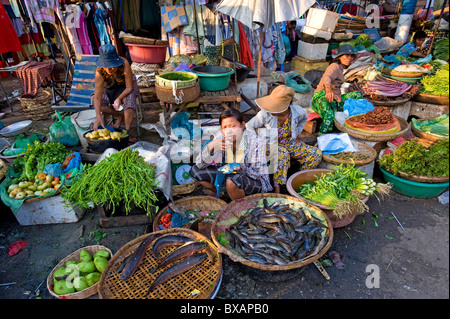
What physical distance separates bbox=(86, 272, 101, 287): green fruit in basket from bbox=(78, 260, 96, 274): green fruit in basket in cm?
5

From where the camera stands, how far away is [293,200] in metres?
2.89

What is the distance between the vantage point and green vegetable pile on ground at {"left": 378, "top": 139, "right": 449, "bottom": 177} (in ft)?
10.4

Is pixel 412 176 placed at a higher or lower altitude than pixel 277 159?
lower

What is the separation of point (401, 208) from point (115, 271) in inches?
137

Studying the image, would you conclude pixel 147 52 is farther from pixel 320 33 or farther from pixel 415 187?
pixel 320 33

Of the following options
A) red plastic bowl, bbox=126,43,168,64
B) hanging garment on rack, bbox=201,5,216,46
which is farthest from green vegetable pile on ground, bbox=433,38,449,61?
red plastic bowl, bbox=126,43,168,64

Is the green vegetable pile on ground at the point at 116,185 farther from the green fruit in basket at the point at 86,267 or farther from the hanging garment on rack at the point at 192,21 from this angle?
the hanging garment on rack at the point at 192,21

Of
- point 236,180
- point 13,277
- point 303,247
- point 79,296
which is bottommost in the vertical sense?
point 13,277

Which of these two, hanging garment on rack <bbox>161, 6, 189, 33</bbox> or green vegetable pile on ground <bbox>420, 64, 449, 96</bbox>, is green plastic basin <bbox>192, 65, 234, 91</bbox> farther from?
green vegetable pile on ground <bbox>420, 64, 449, 96</bbox>

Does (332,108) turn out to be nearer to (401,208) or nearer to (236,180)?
(401,208)

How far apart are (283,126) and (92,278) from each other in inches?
110
